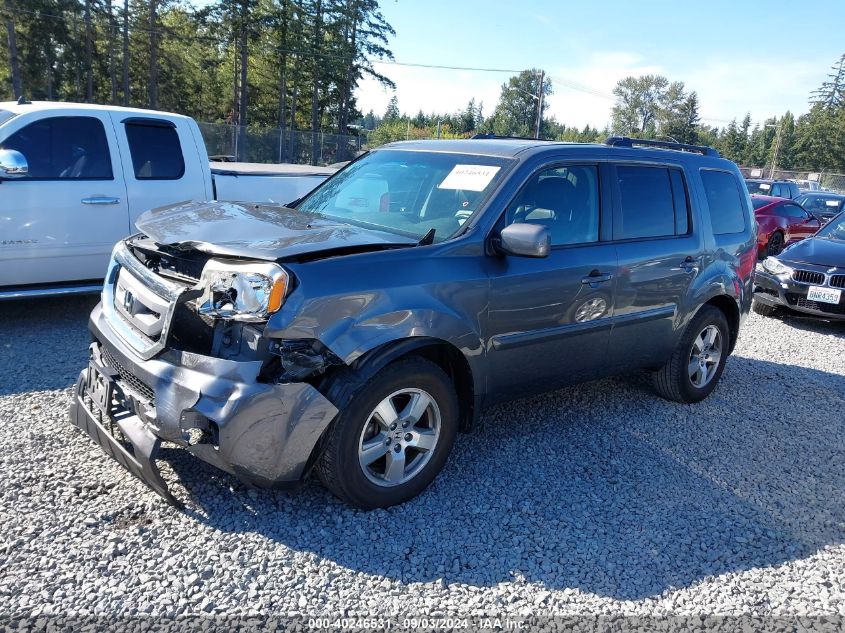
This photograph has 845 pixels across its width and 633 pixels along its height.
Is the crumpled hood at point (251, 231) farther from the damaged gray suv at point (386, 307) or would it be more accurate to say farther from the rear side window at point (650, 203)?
the rear side window at point (650, 203)

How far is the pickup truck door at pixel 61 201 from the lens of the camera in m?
5.70

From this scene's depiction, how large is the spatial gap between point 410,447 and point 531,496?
0.77m

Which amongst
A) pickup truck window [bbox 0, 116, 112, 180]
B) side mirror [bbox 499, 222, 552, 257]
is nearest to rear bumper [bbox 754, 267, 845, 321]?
side mirror [bbox 499, 222, 552, 257]

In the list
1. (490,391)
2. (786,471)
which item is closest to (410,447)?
(490,391)

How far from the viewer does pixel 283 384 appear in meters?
2.81

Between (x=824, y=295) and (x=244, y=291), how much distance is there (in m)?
7.98

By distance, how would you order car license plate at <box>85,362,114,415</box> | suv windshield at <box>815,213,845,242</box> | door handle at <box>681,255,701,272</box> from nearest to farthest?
car license plate at <box>85,362,114,415</box> → door handle at <box>681,255,701,272</box> → suv windshield at <box>815,213,845,242</box>

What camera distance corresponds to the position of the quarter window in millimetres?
3801

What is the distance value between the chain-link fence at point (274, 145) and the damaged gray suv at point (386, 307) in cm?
2584

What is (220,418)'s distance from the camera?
8.96 feet

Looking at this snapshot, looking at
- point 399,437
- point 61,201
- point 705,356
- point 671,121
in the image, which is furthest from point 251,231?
point 671,121

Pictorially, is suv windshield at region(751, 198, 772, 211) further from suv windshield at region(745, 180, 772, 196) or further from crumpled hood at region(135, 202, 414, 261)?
crumpled hood at region(135, 202, 414, 261)

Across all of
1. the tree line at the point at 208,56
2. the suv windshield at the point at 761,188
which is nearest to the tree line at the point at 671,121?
the tree line at the point at 208,56

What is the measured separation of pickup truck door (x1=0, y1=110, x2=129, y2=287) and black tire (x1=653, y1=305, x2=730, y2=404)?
5078mm
